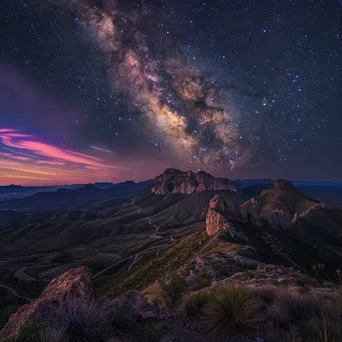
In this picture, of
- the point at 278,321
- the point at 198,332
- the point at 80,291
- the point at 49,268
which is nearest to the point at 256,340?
the point at 278,321

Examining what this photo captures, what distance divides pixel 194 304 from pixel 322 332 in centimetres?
361

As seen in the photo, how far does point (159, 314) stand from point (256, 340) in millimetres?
3395

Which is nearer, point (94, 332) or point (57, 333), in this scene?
point (57, 333)

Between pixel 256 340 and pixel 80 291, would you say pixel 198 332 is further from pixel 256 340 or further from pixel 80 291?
pixel 80 291

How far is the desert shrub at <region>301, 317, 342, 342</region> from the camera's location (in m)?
4.52

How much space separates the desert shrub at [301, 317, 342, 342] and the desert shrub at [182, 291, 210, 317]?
2.94 metres

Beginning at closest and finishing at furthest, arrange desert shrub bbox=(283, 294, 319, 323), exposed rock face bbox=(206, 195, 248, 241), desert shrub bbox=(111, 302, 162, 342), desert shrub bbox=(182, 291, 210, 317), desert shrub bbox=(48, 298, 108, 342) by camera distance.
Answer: desert shrub bbox=(48, 298, 108, 342) < desert shrub bbox=(111, 302, 162, 342) < desert shrub bbox=(283, 294, 319, 323) < desert shrub bbox=(182, 291, 210, 317) < exposed rock face bbox=(206, 195, 248, 241)

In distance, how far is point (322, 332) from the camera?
15.8 feet

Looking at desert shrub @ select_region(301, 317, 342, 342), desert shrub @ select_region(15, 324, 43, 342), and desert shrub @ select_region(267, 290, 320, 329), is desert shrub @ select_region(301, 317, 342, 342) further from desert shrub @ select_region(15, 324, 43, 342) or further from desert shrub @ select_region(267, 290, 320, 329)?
desert shrub @ select_region(15, 324, 43, 342)

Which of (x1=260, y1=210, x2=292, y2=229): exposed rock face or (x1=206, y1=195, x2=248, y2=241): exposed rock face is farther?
(x1=260, y1=210, x2=292, y2=229): exposed rock face

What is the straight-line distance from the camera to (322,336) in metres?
4.56

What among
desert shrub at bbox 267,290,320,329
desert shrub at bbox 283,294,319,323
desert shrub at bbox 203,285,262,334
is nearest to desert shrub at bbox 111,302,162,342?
desert shrub at bbox 203,285,262,334

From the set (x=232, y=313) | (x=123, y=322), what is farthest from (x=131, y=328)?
(x=232, y=313)

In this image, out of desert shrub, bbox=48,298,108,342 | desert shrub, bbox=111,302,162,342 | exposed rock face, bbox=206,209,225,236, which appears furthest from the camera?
exposed rock face, bbox=206,209,225,236
